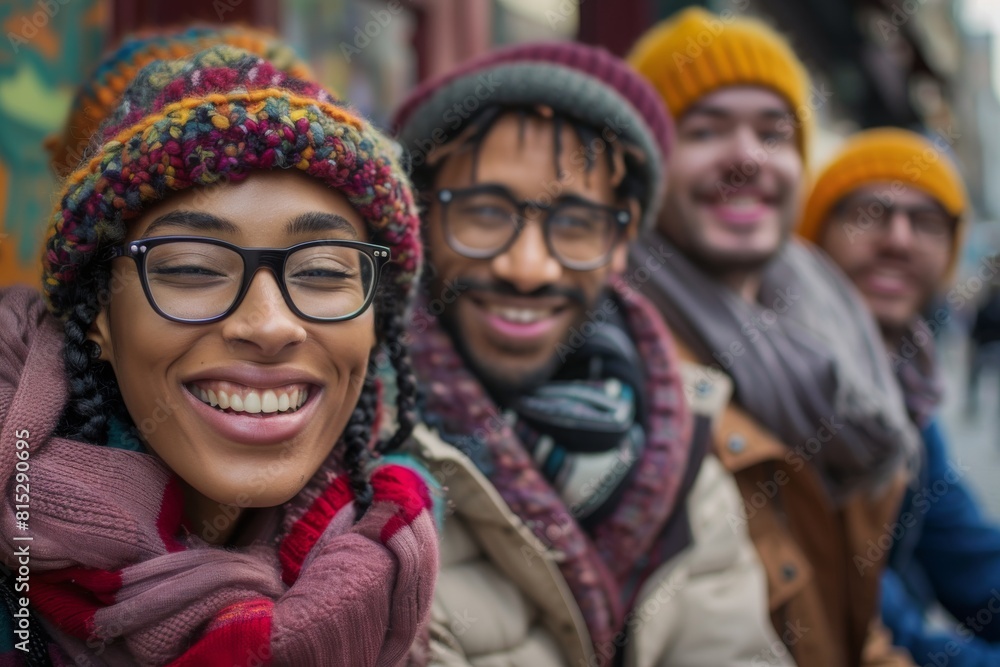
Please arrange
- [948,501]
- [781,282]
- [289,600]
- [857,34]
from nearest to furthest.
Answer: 1. [289,600]
2. [781,282]
3. [948,501]
4. [857,34]

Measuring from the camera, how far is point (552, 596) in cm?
176

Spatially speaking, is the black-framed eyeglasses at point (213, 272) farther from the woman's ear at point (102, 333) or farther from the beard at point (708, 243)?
the beard at point (708, 243)

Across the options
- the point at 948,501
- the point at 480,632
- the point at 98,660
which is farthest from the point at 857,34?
the point at 98,660

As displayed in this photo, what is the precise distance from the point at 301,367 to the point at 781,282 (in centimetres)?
218

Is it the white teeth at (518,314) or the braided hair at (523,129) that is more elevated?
the braided hair at (523,129)

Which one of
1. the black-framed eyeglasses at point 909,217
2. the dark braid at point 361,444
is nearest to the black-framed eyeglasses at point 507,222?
the dark braid at point 361,444

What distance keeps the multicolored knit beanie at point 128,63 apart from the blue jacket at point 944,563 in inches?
102

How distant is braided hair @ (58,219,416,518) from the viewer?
1.16 meters

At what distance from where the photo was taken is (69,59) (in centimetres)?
252

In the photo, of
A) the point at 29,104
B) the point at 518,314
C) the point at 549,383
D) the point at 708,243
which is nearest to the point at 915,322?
the point at 708,243

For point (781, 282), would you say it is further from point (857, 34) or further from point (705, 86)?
point (857, 34)

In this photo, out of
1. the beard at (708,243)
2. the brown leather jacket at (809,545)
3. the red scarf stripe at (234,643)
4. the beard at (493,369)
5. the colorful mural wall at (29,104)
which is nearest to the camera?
the red scarf stripe at (234,643)

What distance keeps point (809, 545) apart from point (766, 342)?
0.68 meters

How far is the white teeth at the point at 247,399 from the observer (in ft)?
3.73
